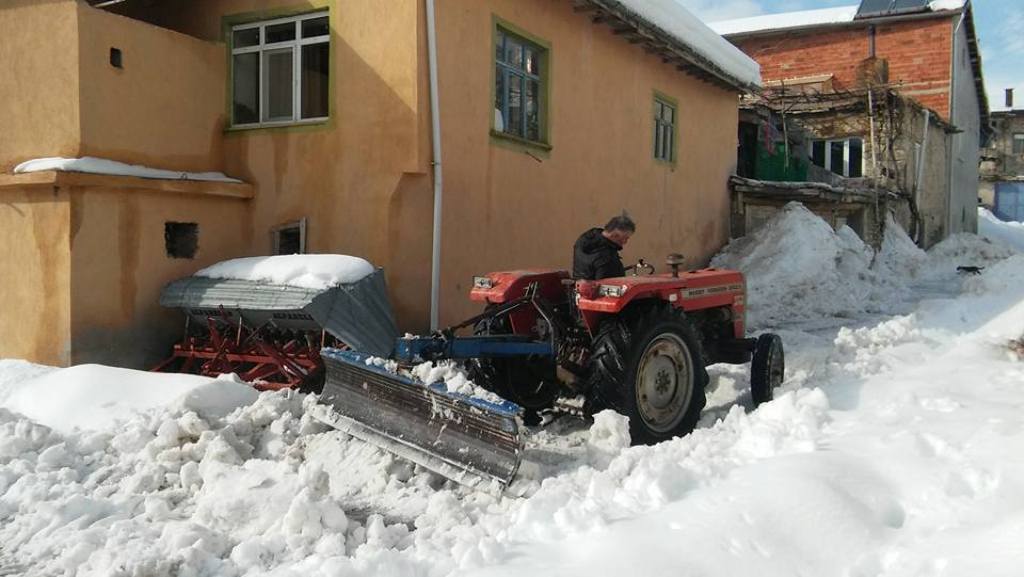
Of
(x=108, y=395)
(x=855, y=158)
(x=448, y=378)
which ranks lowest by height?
(x=108, y=395)

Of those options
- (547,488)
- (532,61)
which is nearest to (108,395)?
(547,488)

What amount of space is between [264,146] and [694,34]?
7.93m

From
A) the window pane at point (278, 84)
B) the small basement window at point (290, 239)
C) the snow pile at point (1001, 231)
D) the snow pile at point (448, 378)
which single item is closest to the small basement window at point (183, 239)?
the small basement window at point (290, 239)

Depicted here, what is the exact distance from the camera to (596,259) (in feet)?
19.3

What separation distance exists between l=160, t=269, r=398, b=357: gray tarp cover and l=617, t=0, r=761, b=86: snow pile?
18.8 ft

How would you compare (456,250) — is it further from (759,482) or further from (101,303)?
(759,482)

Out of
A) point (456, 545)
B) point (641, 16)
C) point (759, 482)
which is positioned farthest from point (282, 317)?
point (641, 16)

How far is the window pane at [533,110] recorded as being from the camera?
9.98 meters

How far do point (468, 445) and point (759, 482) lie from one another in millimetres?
1564

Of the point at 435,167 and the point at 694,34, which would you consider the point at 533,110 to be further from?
the point at 694,34

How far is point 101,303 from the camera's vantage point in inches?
294

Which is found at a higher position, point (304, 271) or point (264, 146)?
point (264, 146)

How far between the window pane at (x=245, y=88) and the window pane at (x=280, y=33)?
281 millimetres

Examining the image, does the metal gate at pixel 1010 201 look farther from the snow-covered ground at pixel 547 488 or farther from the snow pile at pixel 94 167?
the snow pile at pixel 94 167
